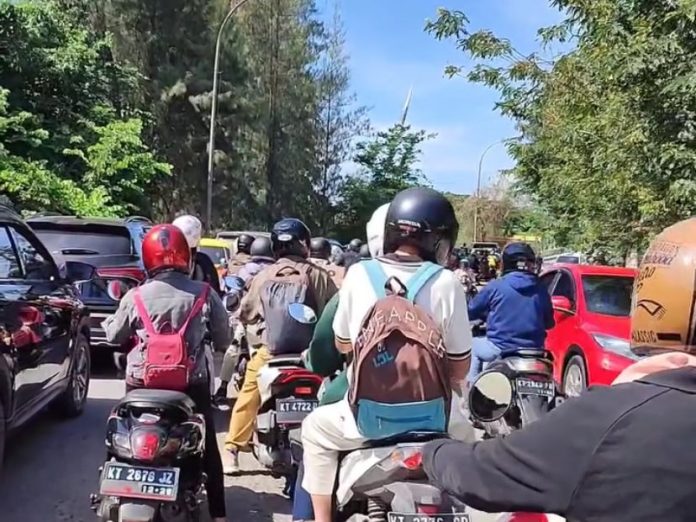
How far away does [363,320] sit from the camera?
113 inches

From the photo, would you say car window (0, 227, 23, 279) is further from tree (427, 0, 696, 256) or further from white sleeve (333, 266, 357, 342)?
tree (427, 0, 696, 256)

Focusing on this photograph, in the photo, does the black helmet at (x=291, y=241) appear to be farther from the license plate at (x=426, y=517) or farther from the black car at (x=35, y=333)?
the license plate at (x=426, y=517)

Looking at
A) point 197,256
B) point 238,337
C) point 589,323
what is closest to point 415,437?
point 238,337

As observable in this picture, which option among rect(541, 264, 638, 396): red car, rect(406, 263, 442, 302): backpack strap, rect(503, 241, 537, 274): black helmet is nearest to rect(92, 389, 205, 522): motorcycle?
rect(406, 263, 442, 302): backpack strap

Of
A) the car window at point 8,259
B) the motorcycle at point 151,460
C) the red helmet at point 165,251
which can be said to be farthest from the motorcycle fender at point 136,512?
the car window at point 8,259

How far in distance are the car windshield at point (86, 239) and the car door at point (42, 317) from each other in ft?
7.57

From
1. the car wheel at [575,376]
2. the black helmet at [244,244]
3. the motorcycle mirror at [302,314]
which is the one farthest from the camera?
the black helmet at [244,244]

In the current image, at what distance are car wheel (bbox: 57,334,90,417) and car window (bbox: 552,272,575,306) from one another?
512cm

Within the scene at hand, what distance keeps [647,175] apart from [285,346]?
16.8 feet

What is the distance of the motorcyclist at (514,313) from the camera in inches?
242

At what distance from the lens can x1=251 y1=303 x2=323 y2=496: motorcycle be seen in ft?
15.5

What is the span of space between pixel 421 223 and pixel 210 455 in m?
1.93

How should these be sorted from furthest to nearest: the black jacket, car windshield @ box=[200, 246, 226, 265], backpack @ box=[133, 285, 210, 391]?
car windshield @ box=[200, 246, 226, 265] → backpack @ box=[133, 285, 210, 391] → the black jacket

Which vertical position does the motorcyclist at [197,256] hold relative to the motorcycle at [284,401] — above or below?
above
